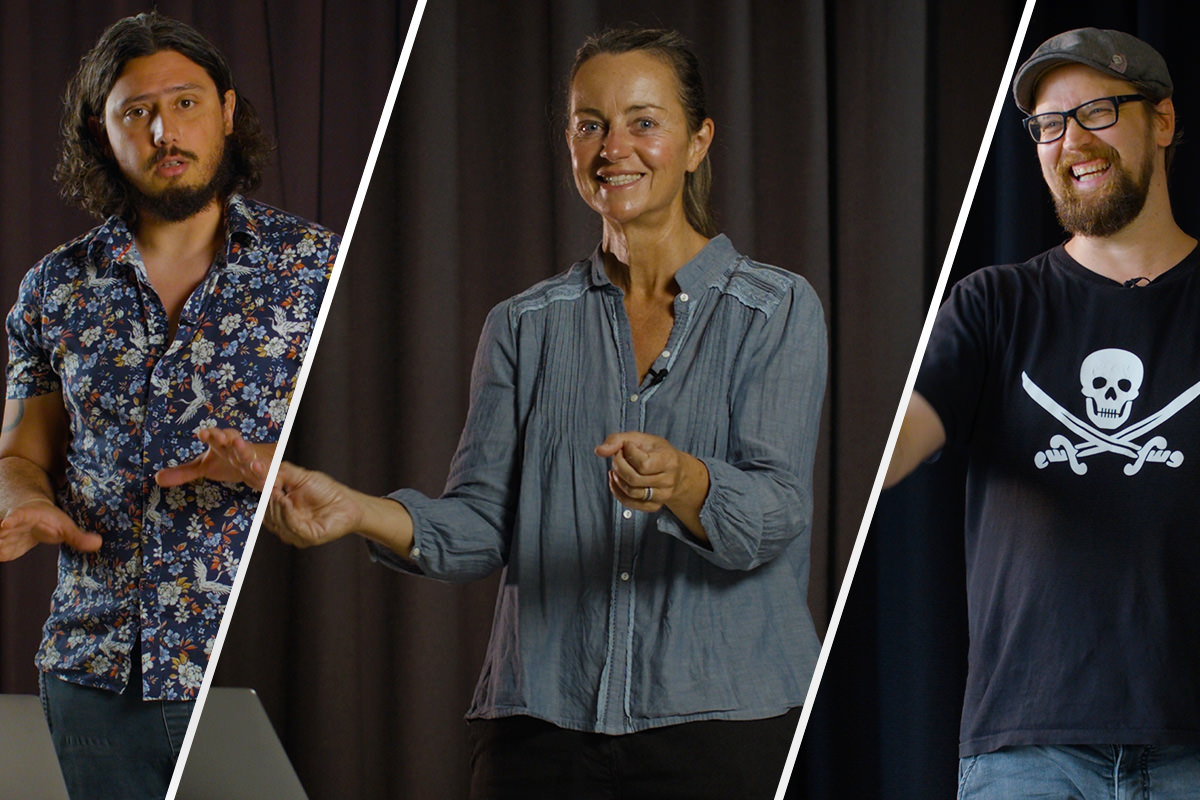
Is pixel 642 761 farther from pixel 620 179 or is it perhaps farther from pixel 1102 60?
pixel 1102 60

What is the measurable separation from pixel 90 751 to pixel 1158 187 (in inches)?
52.4

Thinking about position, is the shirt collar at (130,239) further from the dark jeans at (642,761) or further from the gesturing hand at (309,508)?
the dark jeans at (642,761)

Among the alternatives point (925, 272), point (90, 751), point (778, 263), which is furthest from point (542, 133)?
point (90, 751)

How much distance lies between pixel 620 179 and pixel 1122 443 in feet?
1.70

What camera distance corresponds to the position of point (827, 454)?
113 cm

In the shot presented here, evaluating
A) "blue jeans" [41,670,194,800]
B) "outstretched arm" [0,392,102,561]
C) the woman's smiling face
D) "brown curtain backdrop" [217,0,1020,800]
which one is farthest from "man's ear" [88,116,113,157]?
the woman's smiling face

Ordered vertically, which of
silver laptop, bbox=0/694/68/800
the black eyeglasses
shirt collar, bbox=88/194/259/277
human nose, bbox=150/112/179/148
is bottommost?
silver laptop, bbox=0/694/68/800

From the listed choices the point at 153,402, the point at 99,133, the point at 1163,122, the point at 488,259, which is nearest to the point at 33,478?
the point at 153,402

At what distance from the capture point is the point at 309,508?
1.04 meters

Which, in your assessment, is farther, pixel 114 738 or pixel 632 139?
pixel 114 738

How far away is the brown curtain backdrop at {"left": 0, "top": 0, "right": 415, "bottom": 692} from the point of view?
1.54m

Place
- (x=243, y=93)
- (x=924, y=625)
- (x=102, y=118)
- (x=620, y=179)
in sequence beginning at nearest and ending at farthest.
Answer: (x=620, y=179)
(x=924, y=625)
(x=102, y=118)
(x=243, y=93)

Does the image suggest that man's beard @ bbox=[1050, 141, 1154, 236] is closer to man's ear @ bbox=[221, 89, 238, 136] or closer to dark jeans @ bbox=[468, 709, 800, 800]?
dark jeans @ bbox=[468, 709, 800, 800]

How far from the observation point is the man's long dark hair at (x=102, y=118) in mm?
1479
